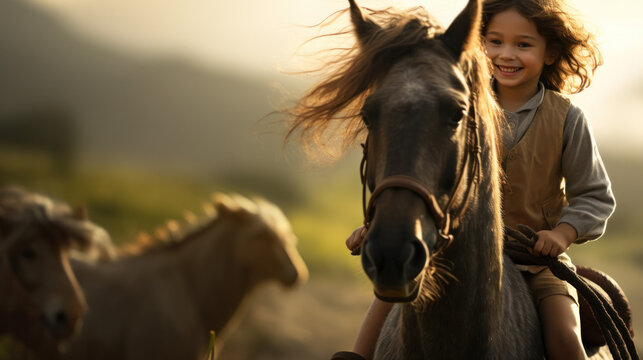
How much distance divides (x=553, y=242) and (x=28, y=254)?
227 inches

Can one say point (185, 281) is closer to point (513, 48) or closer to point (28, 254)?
point (28, 254)

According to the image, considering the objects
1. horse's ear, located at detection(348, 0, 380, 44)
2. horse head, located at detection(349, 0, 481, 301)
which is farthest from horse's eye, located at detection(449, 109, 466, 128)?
horse's ear, located at detection(348, 0, 380, 44)

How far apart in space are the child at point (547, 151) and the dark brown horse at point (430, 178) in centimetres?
15

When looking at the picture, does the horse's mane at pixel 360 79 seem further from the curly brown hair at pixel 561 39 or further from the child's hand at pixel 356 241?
the curly brown hair at pixel 561 39

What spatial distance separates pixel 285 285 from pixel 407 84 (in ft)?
25.4

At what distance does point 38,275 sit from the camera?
6738mm

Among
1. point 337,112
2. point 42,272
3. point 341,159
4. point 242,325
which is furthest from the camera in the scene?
point 242,325

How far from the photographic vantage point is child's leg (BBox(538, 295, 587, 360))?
2465 mm

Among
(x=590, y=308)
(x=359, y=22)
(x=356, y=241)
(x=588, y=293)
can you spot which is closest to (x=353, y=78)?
(x=359, y=22)

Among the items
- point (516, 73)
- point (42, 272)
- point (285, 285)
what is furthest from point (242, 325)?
point (516, 73)

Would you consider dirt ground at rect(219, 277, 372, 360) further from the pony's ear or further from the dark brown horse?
→ the pony's ear

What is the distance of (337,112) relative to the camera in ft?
8.00

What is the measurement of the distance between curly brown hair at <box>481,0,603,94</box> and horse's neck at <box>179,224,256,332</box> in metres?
6.39

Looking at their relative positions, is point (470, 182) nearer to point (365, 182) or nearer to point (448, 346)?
point (365, 182)
